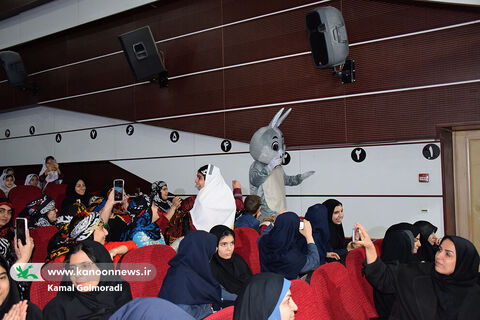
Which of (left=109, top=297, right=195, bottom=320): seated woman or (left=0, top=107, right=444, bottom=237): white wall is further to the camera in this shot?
(left=0, top=107, right=444, bottom=237): white wall

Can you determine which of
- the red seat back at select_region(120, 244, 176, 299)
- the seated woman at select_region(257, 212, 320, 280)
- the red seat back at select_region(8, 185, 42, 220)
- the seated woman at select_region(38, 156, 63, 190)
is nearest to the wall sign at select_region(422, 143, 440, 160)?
the seated woman at select_region(257, 212, 320, 280)

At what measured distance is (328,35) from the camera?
445 centimetres

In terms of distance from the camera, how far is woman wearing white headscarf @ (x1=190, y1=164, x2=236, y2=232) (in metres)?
3.71

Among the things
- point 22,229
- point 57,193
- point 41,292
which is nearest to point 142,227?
point 22,229

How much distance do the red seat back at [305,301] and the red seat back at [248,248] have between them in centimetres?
120

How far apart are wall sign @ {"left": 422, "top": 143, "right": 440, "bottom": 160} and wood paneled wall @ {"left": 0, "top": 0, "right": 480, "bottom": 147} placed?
12 cm

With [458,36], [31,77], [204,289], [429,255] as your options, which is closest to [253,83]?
[458,36]

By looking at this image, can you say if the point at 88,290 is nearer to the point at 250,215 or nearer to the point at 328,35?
the point at 250,215

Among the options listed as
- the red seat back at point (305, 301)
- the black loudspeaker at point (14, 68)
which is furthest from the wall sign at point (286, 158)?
the black loudspeaker at point (14, 68)

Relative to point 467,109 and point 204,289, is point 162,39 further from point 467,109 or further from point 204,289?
point 204,289

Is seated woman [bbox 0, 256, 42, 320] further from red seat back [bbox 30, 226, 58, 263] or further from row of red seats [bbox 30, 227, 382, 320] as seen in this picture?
red seat back [bbox 30, 226, 58, 263]

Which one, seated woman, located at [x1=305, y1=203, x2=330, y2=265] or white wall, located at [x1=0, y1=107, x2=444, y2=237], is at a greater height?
white wall, located at [x1=0, y1=107, x2=444, y2=237]

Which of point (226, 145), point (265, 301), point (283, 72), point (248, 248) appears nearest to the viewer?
point (265, 301)

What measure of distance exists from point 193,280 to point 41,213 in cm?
204
